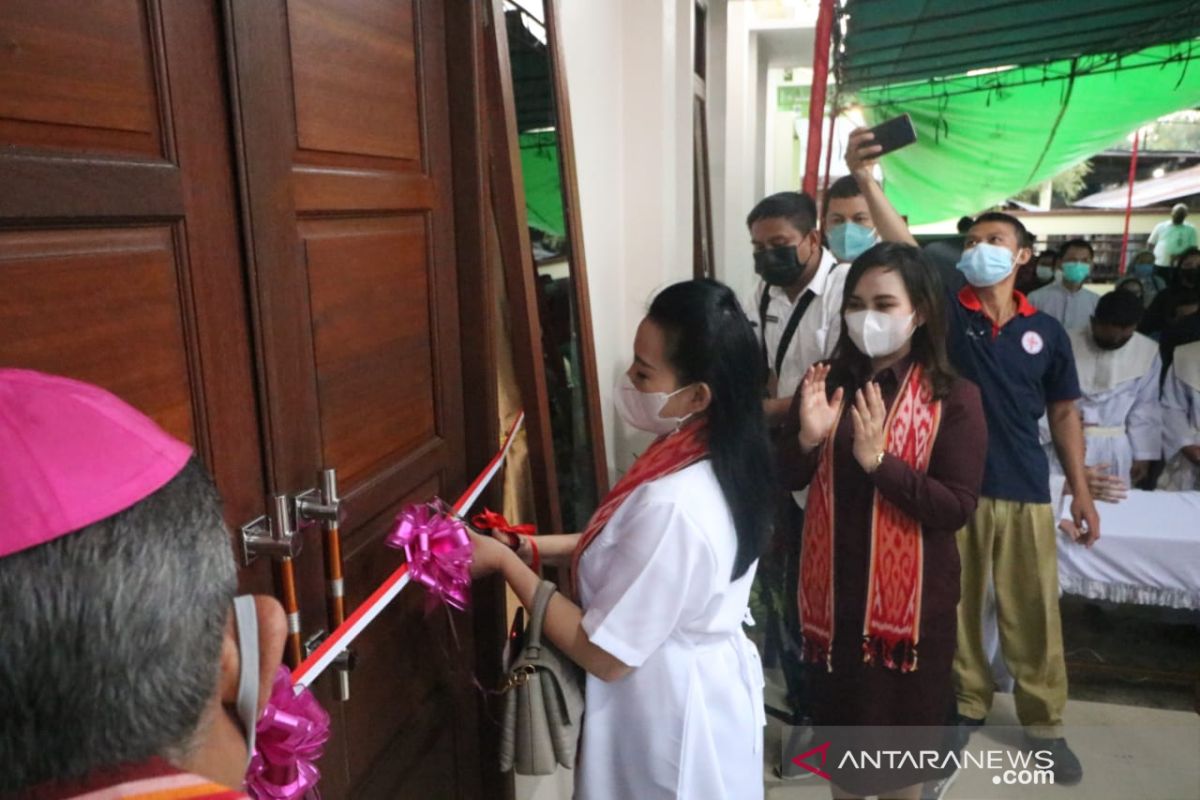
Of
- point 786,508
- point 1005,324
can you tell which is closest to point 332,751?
point 786,508

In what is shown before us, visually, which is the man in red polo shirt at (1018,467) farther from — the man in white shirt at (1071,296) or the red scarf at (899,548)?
the man in white shirt at (1071,296)

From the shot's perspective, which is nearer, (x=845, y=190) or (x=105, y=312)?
(x=105, y=312)

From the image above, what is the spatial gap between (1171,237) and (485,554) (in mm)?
3911

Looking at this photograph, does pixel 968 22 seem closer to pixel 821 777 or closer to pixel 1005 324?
pixel 1005 324

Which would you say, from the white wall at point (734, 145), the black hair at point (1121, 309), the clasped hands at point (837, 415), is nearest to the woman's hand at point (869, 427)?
the clasped hands at point (837, 415)

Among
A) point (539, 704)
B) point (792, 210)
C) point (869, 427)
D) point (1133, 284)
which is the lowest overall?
point (539, 704)

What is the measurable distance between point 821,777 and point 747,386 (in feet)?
6.11

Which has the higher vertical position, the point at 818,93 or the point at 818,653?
→ the point at 818,93

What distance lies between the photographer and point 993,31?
3621mm

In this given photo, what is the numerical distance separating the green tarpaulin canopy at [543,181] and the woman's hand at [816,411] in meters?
0.80

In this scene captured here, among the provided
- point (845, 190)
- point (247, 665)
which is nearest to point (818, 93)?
point (845, 190)

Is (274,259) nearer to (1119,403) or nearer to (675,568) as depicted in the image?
(675,568)

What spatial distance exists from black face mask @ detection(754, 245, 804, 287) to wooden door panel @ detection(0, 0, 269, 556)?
6.50 ft

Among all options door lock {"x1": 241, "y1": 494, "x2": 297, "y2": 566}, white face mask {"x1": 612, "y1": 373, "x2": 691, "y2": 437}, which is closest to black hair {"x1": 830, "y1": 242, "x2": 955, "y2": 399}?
white face mask {"x1": 612, "y1": 373, "x2": 691, "y2": 437}
